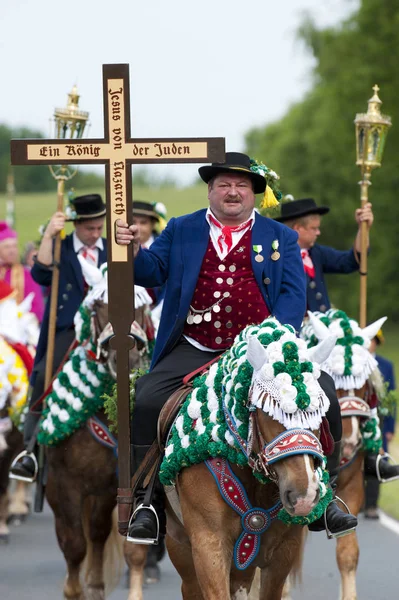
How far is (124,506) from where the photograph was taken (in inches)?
287

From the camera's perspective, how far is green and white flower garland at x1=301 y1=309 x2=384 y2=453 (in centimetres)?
930

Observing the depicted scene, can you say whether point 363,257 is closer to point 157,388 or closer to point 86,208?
point 86,208

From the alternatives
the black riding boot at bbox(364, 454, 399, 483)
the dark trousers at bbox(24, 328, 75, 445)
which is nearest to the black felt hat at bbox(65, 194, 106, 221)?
the dark trousers at bbox(24, 328, 75, 445)

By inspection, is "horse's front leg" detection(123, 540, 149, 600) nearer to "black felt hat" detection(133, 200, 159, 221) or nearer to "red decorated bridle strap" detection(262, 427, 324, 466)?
"red decorated bridle strap" detection(262, 427, 324, 466)

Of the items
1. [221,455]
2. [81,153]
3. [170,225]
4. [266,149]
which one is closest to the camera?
[221,455]

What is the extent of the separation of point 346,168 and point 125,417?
36.4m

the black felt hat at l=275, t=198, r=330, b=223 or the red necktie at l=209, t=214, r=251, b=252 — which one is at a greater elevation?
the black felt hat at l=275, t=198, r=330, b=223

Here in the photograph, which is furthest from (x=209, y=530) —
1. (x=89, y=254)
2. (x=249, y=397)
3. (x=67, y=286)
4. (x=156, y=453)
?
(x=89, y=254)

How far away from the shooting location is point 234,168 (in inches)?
290

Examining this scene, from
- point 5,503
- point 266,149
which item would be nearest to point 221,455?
point 5,503

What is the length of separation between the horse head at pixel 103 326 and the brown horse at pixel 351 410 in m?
1.22

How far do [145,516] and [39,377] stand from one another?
3526 millimetres

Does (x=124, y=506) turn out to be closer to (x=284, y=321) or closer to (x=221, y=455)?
(x=221, y=455)

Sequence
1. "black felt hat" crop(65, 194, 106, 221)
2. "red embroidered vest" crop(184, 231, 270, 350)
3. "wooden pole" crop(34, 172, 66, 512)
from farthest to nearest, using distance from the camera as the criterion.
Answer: "black felt hat" crop(65, 194, 106, 221) → "wooden pole" crop(34, 172, 66, 512) → "red embroidered vest" crop(184, 231, 270, 350)
